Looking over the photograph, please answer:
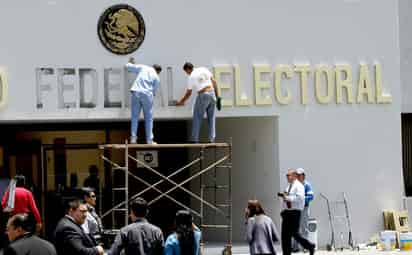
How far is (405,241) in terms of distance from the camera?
68.5 ft

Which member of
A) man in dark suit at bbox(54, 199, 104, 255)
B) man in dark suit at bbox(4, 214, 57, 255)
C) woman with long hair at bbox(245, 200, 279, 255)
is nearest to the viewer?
man in dark suit at bbox(4, 214, 57, 255)

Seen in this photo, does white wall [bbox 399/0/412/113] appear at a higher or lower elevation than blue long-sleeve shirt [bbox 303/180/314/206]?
higher

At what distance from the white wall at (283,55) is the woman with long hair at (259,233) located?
18.1 feet

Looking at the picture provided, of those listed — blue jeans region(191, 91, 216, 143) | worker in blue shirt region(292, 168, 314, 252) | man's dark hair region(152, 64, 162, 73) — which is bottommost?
worker in blue shirt region(292, 168, 314, 252)

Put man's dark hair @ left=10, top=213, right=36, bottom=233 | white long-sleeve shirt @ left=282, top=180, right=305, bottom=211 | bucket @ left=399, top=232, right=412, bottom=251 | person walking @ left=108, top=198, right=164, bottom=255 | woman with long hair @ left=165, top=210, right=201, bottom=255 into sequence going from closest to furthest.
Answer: man's dark hair @ left=10, top=213, right=36, bottom=233 < person walking @ left=108, top=198, right=164, bottom=255 < woman with long hair @ left=165, top=210, right=201, bottom=255 < white long-sleeve shirt @ left=282, top=180, right=305, bottom=211 < bucket @ left=399, top=232, right=412, bottom=251

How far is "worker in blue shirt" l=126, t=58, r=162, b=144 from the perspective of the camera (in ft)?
62.5

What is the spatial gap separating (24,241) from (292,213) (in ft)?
32.8

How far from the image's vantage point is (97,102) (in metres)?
19.8

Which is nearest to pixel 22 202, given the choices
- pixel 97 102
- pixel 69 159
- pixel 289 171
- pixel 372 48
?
pixel 97 102

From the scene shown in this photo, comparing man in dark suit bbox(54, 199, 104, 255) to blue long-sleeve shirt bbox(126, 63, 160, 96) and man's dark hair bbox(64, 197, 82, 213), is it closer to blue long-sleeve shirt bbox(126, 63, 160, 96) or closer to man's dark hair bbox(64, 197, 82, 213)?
man's dark hair bbox(64, 197, 82, 213)

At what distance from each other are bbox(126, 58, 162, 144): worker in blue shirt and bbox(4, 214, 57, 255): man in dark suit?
9925 mm

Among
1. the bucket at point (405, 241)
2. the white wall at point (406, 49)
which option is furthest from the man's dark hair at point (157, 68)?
the white wall at point (406, 49)

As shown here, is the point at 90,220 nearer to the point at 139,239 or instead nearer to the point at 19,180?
the point at 19,180

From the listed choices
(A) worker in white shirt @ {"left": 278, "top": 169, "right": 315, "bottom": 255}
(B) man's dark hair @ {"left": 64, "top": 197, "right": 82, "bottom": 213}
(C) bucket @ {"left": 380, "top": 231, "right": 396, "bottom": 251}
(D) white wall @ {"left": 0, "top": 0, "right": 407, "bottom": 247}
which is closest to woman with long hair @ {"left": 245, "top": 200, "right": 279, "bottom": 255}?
(A) worker in white shirt @ {"left": 278, "top": 169, "right": 315, "bottom": 255}
